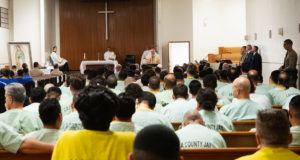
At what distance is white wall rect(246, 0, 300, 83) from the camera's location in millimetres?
10331

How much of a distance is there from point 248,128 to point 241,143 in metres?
0.80

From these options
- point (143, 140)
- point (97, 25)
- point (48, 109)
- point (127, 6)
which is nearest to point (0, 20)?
point (97, 25)

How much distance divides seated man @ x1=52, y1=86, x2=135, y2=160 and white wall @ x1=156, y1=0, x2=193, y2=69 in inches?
656

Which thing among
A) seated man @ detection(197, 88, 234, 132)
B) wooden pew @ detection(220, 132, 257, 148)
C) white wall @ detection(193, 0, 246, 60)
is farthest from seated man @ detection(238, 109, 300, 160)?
white wall @ detection(193, 0, 246, 60)

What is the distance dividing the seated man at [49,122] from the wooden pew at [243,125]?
6.71 ft

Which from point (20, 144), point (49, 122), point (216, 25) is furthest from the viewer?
point (216, 25)

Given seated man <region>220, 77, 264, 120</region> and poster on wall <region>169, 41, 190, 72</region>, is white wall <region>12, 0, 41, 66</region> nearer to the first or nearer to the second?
poster on wall <region>169, 41, 190, 72</region>

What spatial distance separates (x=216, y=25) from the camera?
65.6 feet

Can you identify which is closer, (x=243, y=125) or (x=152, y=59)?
(x=243, y=125)

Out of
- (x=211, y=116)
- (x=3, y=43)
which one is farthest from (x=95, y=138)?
(x=3, y=43)

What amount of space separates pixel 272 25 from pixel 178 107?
8.54 metres

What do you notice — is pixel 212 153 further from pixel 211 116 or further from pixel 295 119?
pixel 211 116

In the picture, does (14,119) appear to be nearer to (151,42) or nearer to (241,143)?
(241,143)

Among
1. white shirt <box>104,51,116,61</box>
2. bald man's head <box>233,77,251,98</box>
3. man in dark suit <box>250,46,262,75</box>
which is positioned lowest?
bald man's head <box>233,77,251,98</box>
